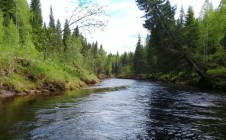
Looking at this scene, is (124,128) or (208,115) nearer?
(124,128)

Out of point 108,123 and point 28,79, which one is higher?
point 28,79

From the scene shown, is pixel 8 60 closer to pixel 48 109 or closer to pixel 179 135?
pixel 48 109

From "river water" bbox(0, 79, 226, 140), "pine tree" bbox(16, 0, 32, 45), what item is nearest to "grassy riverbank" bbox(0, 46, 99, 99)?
"river water" bbox(0, 79, 226, 140)

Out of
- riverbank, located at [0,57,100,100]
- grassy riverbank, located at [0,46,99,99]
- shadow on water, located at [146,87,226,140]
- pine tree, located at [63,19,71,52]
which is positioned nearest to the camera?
shadow on water, located at [146,87,226,140]

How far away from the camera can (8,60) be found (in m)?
30.2

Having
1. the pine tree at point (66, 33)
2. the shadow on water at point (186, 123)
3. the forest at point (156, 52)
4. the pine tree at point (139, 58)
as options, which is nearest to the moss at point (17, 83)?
the forest at point (156, 52)

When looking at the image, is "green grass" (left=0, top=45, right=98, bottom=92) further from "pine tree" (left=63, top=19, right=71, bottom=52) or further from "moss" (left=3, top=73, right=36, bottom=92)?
"pine tree" (left=63, top=19, right=71, bottom=52)

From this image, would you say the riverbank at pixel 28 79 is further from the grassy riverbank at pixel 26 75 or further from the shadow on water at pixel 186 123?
the shadow on water at pixel 186 123

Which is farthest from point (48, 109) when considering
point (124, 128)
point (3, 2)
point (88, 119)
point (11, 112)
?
point (3, 2)

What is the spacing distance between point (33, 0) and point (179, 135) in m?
86.6

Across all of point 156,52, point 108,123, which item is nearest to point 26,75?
point 108,123

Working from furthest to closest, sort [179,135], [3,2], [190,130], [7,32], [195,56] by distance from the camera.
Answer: [3,2] → [7,32] → [195,56] → [190,130] → [179,135]

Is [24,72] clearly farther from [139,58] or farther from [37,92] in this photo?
[139,58]

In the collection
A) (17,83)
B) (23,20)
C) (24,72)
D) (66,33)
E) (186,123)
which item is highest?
(23,20)
